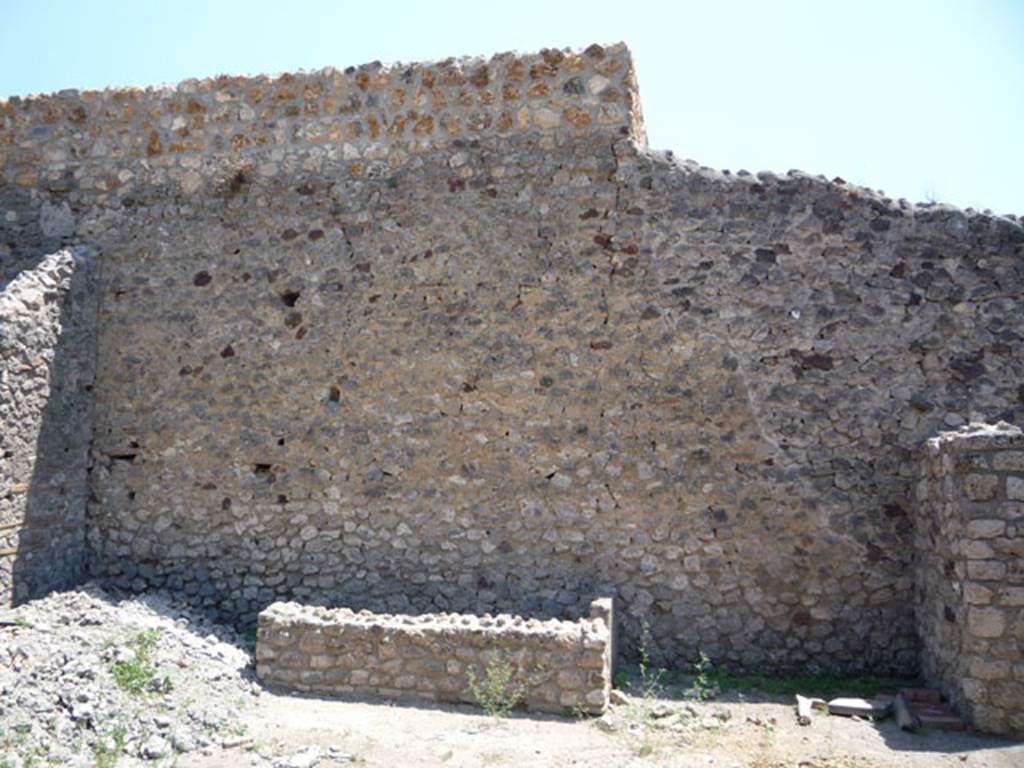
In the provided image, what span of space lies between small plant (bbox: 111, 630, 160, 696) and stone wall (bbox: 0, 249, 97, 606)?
1476mm

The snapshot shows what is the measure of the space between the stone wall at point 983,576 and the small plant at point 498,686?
8.52 ft

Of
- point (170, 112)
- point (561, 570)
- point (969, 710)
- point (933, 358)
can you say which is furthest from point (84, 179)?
point (969, 710)

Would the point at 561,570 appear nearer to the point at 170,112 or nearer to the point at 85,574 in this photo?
the point at 85,574

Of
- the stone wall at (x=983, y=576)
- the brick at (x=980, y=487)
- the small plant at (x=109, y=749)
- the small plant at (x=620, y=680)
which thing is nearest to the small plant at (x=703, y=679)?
the small plant at (x=620, y=680)

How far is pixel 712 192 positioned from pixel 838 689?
143 inches

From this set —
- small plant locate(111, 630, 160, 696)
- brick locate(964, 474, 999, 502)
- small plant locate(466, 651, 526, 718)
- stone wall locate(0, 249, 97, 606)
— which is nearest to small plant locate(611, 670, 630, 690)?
small plant locate(466, 651, 526, 718)

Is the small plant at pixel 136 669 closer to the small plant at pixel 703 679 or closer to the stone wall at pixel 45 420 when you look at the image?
the stone wall at pixel 45 420

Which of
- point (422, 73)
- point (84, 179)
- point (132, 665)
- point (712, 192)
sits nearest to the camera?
point (132, 665)

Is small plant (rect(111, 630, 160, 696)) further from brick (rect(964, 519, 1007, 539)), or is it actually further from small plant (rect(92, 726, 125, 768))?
brick (rect(964, 519, 1007, 539))

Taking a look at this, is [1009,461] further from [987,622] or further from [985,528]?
[987,622]

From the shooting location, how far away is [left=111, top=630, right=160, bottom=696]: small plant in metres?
5.23

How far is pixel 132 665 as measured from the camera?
5.44 meters

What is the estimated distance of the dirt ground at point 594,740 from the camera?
4.55 meters

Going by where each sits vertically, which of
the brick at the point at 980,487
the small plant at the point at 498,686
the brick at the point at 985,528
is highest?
the brick at the point at 980,487
